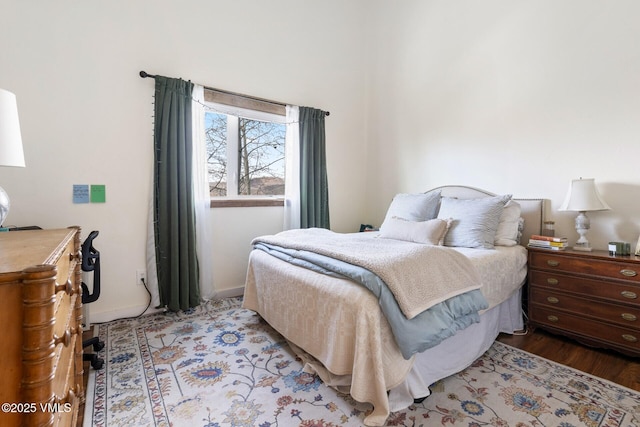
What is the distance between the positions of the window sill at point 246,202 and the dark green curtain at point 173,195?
334mm

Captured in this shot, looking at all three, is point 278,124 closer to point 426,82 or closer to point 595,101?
point 426,82

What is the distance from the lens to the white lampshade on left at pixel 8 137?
1.28 meters

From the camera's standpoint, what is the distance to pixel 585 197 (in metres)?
2.08

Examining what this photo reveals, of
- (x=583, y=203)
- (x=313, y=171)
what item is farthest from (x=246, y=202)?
(x=583, y=203)

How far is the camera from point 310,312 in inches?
65.1

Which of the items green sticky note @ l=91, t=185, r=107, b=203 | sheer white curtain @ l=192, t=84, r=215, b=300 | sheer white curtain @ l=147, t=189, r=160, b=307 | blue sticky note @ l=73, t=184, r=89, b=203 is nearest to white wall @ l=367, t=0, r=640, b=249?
sheer white curtain @ l=192, t=84, r=215, b=300

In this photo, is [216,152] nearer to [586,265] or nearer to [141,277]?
Result: [141,277]

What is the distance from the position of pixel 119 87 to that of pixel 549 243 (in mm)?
3549

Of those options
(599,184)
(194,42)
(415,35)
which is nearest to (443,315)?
(599,184)

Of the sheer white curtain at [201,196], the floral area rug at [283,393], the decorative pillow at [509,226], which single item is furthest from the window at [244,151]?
the decorative pillow at [509,226]

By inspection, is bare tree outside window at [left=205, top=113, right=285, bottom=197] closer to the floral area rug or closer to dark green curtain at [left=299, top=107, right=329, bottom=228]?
dark green curtain at [left=299, top=107, right=329, bottom=228]

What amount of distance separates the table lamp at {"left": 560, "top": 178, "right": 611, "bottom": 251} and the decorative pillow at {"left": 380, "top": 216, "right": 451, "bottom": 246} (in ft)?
2.74

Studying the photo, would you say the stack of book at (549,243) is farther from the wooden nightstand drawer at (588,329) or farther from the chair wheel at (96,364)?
the chair wheel at (96,364)

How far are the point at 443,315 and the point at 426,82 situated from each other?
280 centimetres
